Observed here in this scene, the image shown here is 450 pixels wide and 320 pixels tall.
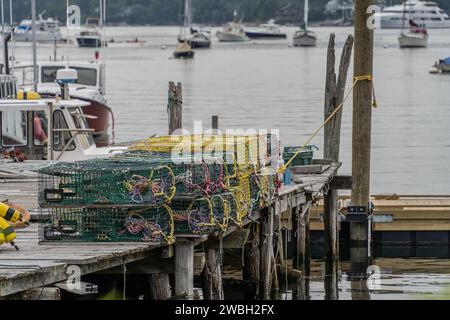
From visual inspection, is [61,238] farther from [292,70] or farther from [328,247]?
[292,70]

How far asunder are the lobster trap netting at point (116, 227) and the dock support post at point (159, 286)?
2.34 m

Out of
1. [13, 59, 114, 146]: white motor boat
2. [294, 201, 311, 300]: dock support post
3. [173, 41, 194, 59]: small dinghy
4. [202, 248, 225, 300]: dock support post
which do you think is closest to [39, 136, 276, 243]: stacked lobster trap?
[202, 248, 225, 300]: dock support post

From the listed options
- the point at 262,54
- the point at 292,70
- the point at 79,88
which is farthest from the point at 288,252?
the point at 262,54

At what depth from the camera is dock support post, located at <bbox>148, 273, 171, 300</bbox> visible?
789 inches

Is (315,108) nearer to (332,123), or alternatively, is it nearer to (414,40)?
(332,123)

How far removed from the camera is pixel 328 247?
1063 inches

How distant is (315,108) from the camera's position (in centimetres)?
7650

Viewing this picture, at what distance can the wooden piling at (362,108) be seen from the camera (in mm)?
26297

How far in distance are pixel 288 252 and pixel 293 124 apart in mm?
38032

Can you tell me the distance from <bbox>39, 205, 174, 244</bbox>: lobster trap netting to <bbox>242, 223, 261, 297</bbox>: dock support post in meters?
4.75

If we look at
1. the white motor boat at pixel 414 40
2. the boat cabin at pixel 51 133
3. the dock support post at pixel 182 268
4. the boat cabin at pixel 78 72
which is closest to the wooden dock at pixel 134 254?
the dock support post at pixel 182 268

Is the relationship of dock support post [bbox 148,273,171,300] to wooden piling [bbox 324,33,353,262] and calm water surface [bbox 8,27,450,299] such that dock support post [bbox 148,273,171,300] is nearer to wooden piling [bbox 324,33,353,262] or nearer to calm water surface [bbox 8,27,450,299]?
calm water surface [bbox 8,27,450,299]

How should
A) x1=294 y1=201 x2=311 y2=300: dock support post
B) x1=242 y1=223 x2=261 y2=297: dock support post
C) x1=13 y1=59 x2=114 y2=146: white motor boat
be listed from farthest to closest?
x1=13 y1=59 x2=114 y2=146: white motor boat
x1=294 y1=201 x2=311 y2=300: dock support post
x1=242 y1=223 x2=261 y2=297: dock support post

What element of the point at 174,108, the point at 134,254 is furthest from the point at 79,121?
the point at 134,254
